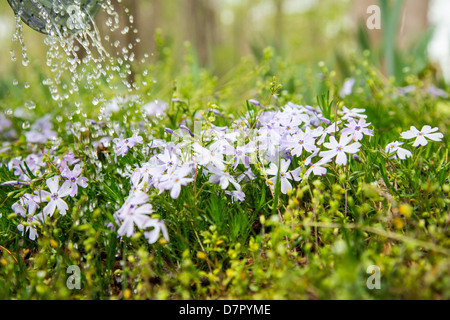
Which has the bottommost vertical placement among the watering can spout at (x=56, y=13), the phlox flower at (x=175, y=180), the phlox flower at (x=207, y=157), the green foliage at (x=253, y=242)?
the green foliage at (x=253, y=242)

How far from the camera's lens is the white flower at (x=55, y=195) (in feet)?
5.22

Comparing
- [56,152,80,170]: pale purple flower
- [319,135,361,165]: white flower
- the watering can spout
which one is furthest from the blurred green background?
[319,135,361,165]: white flower

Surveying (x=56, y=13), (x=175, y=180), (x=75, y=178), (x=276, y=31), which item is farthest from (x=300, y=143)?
(x=276, y=31)

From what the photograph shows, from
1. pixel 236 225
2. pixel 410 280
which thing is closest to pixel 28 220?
pixel 236 225

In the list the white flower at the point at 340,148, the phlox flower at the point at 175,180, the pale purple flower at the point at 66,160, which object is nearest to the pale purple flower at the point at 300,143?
the white flower at the point at 340,148

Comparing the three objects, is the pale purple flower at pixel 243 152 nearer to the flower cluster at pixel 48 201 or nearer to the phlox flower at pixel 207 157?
the phlox flower at pixel 207 157

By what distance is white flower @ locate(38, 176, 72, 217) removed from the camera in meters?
1.59

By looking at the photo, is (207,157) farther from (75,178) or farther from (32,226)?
(32,226)

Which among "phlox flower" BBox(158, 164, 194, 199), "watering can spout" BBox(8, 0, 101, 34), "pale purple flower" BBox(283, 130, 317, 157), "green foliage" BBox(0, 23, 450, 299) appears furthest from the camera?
"watering can spout" BBox(8, 0, 101, 34)

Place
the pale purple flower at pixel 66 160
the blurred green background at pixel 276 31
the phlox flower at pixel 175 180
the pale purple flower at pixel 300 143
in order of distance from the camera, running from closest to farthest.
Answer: the phlox flower at pixel 175 180 → the pale purple flower at pixel 300 143 → the pale purple flower at pixel 66 160 → the blurred green background at pixel 276 31

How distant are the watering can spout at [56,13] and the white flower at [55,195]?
956mm

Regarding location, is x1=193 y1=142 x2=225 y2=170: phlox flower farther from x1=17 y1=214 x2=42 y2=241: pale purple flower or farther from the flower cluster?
x1=17 y1=214 x2=42 y2=241: pale purple flower

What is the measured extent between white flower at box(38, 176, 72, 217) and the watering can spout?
3.14ft

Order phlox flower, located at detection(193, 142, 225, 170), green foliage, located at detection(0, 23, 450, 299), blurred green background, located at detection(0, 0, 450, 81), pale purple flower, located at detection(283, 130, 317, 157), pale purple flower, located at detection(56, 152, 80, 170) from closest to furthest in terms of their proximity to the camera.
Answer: green foliage, located at detection(0, 23, 450, 299)
phlox flower, located at detection(193, 142, 225, 170)
pale purple flower, located at detection(283, 130, 317, 157)
pale purple flower, located at detection(56, 152, 80, 170)
blurred green background, located at detection(0, 0, 450, 81)
